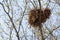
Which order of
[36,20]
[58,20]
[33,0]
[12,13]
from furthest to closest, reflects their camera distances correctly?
[58,20] < [12,13] < [33,0] < [36,20]

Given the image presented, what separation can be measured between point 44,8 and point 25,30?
192 centimetres

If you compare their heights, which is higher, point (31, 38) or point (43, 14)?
point (43, 14)

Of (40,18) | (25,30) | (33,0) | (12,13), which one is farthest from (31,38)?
(40,18)

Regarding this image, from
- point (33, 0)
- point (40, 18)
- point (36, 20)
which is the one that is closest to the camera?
point (40, 18)

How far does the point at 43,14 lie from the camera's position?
14.7ft

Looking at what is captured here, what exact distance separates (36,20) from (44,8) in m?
0.25

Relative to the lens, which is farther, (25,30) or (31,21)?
(25,30)

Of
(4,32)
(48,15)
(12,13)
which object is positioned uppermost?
(48,15)

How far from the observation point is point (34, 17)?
4531 millimetres

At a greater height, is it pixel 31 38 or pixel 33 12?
pixel 33 12

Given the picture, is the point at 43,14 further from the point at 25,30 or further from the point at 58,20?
the point at 58,20

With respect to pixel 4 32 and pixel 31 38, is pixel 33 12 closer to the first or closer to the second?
pixel 31 38

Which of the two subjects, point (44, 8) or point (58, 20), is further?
point (58, 20)

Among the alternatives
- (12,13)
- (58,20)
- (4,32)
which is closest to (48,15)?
(12,13)
